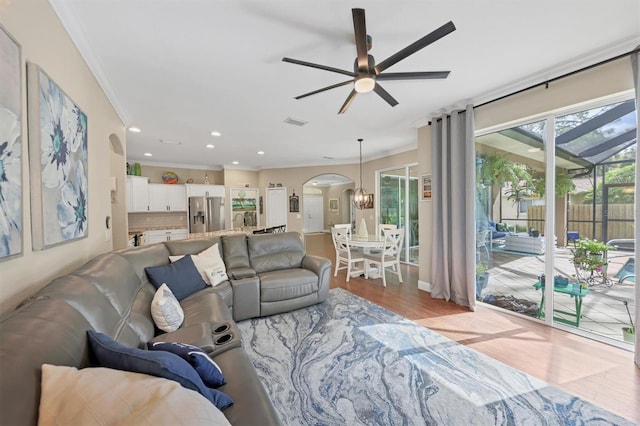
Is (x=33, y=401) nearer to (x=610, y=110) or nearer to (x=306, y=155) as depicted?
(x=610, y=110)

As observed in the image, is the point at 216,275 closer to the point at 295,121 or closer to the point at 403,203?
the point at 295,121

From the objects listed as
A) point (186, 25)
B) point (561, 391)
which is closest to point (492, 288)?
point (561, 391)

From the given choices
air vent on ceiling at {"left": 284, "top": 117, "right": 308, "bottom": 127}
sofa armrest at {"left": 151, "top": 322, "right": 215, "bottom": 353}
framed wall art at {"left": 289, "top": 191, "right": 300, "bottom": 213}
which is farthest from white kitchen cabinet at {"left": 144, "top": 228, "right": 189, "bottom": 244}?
sofa armrest at {"left": 151, "top": 322, "right": 215, "bottom": 353}

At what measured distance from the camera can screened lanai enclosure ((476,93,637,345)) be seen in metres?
2.41

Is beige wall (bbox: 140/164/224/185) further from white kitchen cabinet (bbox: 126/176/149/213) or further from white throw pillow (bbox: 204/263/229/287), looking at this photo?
white throw pillow (bbox: 204/263/229/287)

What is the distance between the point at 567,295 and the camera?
2.83m

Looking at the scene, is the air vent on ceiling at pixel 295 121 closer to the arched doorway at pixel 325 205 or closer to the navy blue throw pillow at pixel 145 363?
the navy blue throw pillow at pixel 145 363

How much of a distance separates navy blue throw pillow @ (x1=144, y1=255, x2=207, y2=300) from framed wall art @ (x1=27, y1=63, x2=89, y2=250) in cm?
74

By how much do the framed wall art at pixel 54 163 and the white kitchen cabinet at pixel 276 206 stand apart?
5815 millimetres

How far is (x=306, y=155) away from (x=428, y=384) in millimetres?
5442

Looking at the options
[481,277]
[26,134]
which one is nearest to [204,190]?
[26,134]

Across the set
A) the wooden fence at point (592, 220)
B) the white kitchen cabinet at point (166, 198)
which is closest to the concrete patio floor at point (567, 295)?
the wooden fence at point (592, 220)

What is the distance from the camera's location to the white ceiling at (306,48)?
171 centimetres

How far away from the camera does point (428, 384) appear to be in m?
1.90
